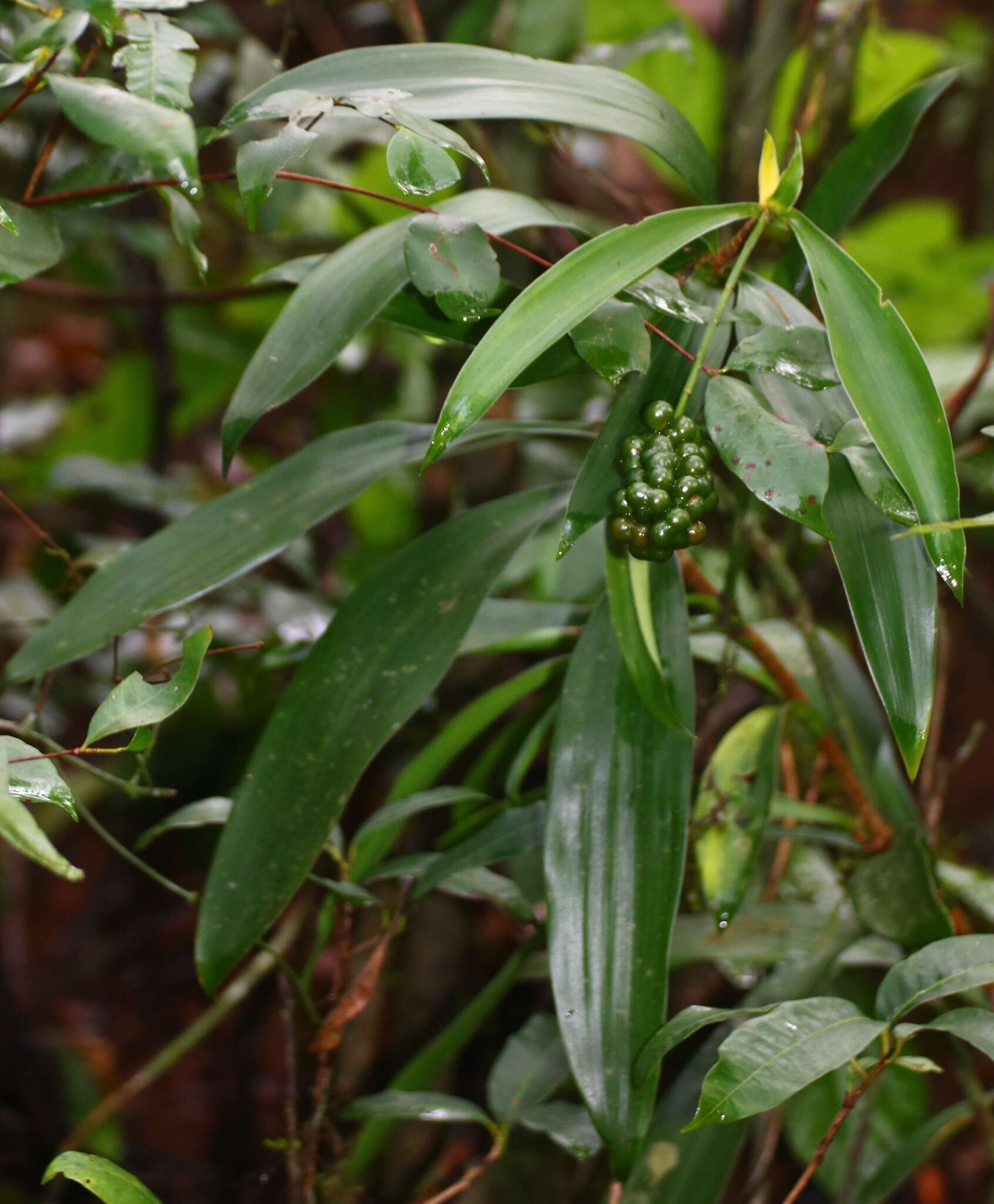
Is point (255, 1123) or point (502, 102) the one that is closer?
point (502, 102)

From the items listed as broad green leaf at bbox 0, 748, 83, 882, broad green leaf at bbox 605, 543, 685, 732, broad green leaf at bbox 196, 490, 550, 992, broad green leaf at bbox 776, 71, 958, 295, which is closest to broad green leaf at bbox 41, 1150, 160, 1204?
broad green leaf at bbox 196, 490, 550, 992

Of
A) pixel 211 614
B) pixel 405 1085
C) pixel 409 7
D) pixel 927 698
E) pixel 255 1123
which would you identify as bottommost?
pixel 255 1123

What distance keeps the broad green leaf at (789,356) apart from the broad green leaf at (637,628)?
0.43 feet

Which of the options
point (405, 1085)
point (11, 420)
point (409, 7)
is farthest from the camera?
point (11, 420)

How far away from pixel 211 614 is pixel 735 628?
807 mm

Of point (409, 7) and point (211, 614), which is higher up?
point (409, 7)

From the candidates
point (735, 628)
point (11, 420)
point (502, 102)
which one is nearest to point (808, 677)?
point (735, 628)

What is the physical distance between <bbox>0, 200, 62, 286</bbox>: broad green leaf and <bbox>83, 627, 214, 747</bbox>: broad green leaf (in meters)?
0.19

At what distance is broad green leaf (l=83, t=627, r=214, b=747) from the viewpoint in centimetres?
40

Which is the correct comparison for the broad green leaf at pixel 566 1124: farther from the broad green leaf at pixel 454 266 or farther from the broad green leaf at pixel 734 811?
the broad green leaf at pixel 454 266

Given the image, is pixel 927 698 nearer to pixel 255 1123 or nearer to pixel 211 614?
pixel 211 614

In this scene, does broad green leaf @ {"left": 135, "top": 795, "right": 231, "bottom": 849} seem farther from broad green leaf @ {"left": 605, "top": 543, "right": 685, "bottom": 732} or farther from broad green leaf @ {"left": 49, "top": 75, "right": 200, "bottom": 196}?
broad green leaf @ {"left": 49, "top": 75, "right": 200, "bottom": 196}

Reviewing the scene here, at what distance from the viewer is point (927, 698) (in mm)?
443

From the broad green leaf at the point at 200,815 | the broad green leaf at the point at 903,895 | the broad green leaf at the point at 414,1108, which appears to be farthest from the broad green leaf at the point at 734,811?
the broad green leaf at the point at 200,815
